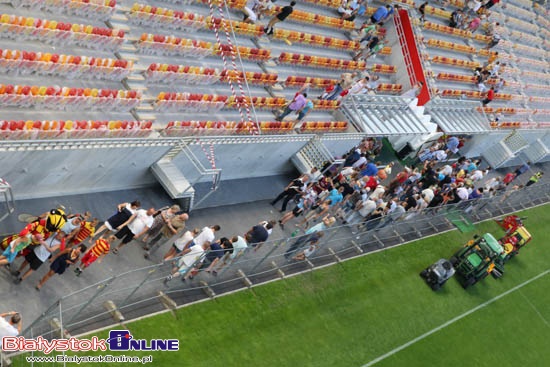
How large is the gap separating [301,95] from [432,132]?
32.3 ft

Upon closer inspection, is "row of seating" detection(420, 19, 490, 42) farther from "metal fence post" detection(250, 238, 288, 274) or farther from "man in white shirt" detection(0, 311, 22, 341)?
"man in white shirt" detection(0, 311, 22, 341)

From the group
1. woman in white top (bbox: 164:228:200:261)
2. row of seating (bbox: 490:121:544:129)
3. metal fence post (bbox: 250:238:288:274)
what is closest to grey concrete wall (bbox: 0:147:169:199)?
woman in white top (bbox: 164:228:200:261)

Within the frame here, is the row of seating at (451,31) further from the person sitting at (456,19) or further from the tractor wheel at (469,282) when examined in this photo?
the tractor wheel at (469,282)

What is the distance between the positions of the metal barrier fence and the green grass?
0.35m

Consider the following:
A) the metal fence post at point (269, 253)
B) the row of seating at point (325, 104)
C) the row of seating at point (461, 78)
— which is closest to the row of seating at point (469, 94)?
the row of seating at point (461, 78)

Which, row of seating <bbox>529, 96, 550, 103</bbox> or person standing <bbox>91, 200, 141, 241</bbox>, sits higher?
row of seating <bbox>529, 96, 550, 103</bbox>

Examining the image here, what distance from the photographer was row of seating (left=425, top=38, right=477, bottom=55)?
36.7m

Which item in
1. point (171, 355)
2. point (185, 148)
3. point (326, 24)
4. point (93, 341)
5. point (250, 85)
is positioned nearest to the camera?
point (93, 341)

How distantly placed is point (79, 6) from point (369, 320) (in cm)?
1336

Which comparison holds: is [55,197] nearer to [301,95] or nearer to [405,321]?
[301,95]

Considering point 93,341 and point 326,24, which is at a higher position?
point 326,24

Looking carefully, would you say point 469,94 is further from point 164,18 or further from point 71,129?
point 71,129

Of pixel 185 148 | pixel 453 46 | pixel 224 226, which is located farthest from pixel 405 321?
pixel 453 46

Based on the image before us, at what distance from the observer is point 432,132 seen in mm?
31469
